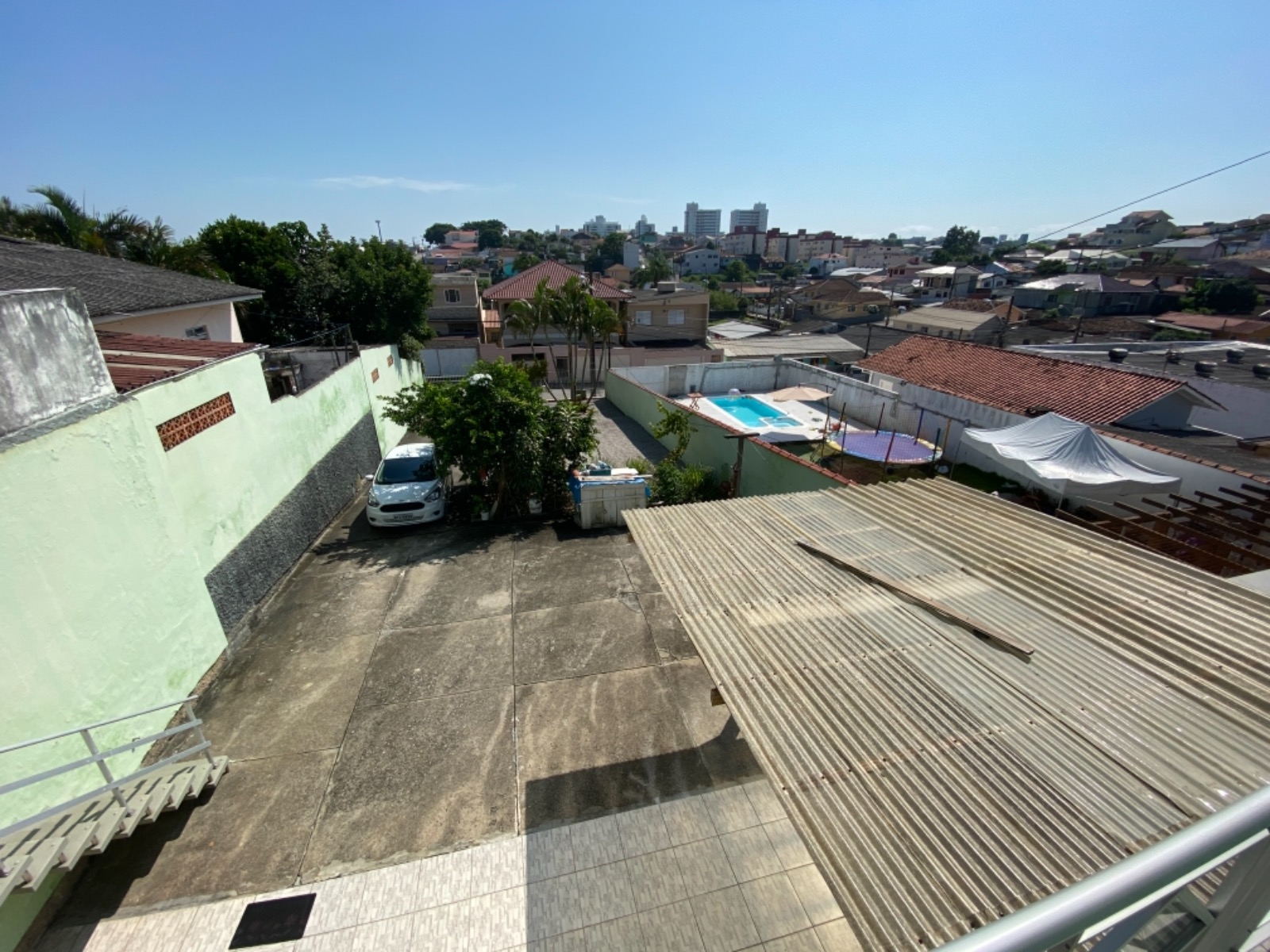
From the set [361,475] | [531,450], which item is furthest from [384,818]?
[361,475]

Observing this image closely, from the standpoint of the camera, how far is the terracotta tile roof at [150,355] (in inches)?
273

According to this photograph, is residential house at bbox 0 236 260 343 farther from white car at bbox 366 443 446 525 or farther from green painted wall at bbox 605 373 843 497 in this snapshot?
green painted wall at bbox 605 373 843 497

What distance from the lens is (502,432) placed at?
11188mm

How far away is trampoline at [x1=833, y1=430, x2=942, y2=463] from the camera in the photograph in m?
15.2

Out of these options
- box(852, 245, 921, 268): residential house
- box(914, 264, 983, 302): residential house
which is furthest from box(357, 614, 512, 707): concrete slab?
box(852, 245, 921, 268): residential house

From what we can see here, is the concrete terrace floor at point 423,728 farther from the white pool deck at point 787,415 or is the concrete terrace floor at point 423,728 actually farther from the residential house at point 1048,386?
the residential house at point 1048,386

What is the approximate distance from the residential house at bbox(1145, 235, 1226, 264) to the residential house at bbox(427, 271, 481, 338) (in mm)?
96733

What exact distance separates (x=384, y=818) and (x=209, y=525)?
5102 millimetres

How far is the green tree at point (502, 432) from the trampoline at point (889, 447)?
8.25m

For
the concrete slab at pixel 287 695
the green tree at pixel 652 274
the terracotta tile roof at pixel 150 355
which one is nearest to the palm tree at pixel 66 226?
the terracotta tile roof at pixel 150 355

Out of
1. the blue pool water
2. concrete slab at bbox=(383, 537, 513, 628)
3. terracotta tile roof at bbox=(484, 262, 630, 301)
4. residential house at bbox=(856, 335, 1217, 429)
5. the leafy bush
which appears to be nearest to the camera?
concrete slab at bbox=(383, 537, 513, 628)

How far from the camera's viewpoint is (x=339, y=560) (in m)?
10.3

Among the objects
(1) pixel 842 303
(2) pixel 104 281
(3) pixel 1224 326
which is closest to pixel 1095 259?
(1) pixel 842 303

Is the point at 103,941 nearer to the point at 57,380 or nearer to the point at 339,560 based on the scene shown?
the point at 57,380
